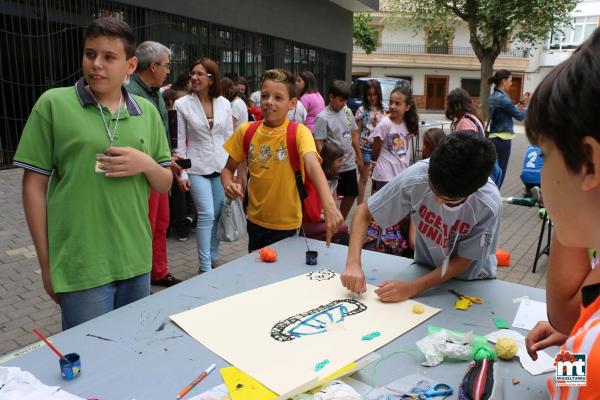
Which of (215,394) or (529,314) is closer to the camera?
(215,394)

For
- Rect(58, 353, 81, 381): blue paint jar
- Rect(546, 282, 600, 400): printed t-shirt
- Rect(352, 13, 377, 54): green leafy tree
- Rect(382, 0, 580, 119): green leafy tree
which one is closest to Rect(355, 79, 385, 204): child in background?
Rect(58, 353, 81, 381): blue paint jar

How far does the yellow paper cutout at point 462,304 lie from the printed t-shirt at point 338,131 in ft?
10.6

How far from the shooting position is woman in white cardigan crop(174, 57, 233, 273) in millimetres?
3727

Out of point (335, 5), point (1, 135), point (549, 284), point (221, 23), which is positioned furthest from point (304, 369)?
point (335, 5)

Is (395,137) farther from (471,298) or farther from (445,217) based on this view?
(471,298)

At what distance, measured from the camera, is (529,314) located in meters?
1.73

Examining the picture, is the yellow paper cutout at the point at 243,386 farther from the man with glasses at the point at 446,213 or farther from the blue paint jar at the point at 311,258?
the blue paint jar at the point at 311,258

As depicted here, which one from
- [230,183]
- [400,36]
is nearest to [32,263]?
[230,183]

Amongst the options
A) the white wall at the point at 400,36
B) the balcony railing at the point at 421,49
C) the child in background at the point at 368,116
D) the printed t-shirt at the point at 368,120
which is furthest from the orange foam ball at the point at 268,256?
the white wall at the point at 400,36

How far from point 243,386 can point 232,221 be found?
2.13 metres

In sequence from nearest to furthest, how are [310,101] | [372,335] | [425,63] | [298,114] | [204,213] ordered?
[372,335] → [204,213] → [298,114] → [310,101] → [425,63]

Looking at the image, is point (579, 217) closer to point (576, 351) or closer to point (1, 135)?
point (576, 351)

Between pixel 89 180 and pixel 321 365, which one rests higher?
pixel 89 180

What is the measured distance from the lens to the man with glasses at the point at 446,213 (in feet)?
5.34
